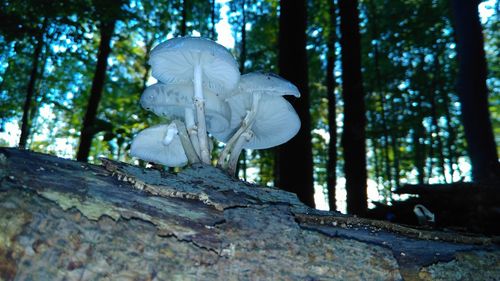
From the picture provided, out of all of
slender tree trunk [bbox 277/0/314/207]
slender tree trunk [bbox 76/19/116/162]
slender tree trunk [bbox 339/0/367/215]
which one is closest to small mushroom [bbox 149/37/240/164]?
slender tree trunk [bbox 277/0/314/207]

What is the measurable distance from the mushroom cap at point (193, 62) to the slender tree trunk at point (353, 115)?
395 cm

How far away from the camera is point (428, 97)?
16.3 meters

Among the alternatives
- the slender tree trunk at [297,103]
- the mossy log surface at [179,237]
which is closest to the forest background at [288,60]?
the slender tree trunk at [297,103]

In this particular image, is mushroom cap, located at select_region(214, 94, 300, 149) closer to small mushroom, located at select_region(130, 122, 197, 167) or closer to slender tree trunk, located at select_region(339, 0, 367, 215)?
small mushroom, located at select_region(130, 122, 197, 167)

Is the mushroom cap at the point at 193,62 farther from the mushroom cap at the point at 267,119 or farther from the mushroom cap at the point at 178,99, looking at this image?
the mushroom cap at the point at 267,119

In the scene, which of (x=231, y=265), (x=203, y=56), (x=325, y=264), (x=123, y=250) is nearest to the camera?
(x=123, y=250)

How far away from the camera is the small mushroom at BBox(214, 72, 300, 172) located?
9.73 feet

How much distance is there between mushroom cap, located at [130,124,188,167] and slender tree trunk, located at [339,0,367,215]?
3.69 m

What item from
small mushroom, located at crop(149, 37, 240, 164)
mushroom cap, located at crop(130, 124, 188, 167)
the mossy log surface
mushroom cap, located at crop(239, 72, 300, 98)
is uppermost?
small mushroom, located at crop(149, 37, 240, 164)

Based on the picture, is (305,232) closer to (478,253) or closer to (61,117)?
(478,253)

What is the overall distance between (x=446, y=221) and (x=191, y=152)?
9.77 feet

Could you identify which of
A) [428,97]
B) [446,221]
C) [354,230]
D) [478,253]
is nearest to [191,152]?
[354,230]

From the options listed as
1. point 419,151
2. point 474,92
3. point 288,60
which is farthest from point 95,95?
point 419,151

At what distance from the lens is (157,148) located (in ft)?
11.6
